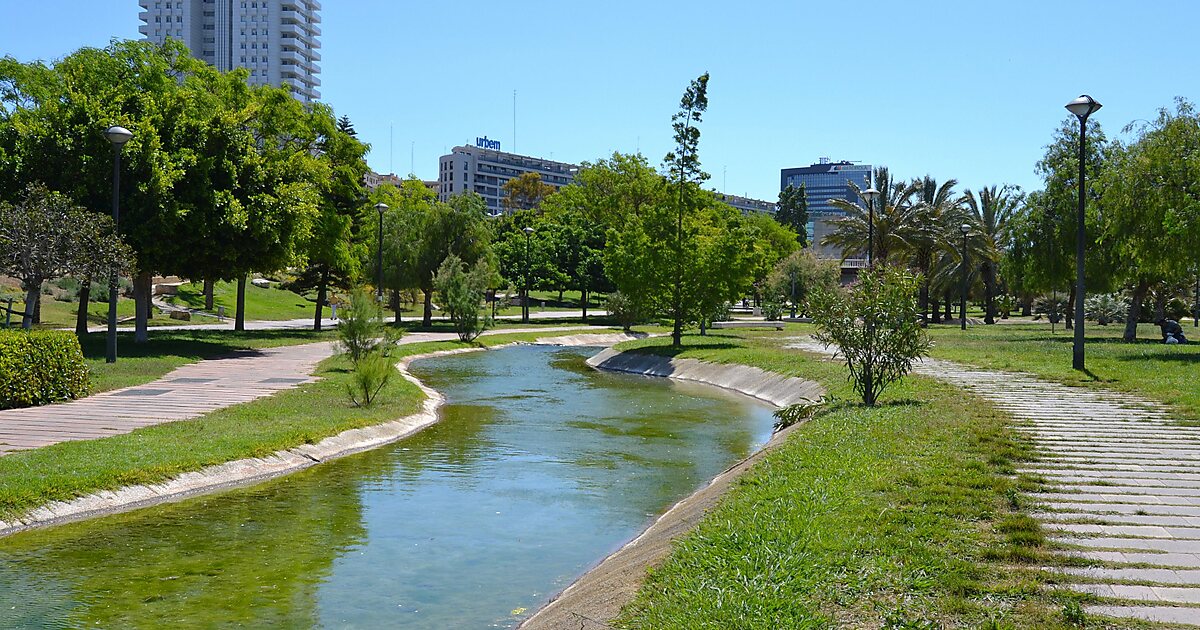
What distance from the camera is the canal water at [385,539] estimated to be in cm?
855

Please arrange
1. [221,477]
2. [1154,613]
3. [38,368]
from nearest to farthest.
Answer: [1154,613], [221,477], [38,368]

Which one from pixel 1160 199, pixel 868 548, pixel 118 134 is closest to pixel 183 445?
pixel 868 548

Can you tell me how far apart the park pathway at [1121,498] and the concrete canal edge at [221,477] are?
9.94 meters

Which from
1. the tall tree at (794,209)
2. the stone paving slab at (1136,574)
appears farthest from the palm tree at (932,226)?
the tall tree at (794,209)

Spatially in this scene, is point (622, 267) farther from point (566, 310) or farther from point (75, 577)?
point (566, 310)

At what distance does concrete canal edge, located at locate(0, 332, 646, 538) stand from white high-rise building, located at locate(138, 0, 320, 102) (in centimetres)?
15337

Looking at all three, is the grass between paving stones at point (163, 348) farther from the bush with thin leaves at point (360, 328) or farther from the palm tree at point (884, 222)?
the palm tree at point (884, 222)

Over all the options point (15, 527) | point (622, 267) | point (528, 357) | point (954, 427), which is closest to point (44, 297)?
point (528, 357)

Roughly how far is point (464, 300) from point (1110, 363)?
2749 cm

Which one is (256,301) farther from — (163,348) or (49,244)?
(49,244)

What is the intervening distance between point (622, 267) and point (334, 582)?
32.1m

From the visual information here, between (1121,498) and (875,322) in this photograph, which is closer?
(1121,498)

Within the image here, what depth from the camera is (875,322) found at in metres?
16.8

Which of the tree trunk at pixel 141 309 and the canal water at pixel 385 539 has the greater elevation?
the tree trunk at pixel 141 309
